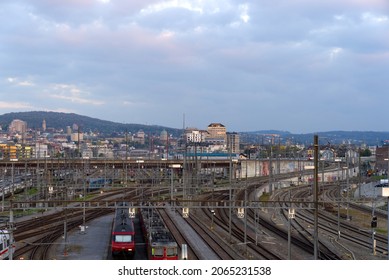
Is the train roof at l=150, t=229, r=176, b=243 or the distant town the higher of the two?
the distant town

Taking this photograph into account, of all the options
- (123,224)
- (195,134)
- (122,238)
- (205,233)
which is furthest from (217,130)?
(122,238)

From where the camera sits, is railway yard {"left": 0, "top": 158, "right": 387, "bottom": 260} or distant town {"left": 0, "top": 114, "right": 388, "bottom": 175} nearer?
railway yard {"left": 0, "top": 158, "right": 387, "bottom": 260}

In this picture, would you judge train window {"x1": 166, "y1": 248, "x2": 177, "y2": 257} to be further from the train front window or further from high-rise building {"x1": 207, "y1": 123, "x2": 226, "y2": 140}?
high-rise building {"x1": 207, "y1": 123, "x2": 226, "y2": 140}

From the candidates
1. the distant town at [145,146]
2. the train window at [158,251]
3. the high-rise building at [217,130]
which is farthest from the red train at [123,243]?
the high-rise building at [217,130]

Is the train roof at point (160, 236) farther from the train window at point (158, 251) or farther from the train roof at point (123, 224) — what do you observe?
the train roof at point (123, 224)

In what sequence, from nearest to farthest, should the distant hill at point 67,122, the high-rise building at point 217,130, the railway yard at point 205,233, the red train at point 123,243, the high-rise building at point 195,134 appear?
the railway yard at point 205,233
the red train at point 123,243
the high-rise building at point 195,134
the high-rise building at point 217,130
the distant hill at point 67,122

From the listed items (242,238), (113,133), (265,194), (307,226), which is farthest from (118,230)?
(113,133)

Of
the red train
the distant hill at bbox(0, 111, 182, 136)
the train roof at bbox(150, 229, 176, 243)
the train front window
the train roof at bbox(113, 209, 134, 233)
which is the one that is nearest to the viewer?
the train roof at bbox(150, 229, 176, 243)

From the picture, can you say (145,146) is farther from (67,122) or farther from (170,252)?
(170,252)

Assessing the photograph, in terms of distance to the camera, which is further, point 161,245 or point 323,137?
point 323,137

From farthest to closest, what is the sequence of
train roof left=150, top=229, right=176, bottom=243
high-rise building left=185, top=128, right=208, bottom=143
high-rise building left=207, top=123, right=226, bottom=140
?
high-rise building left=207, top=123, right=226, bottom=140 < high-rise building left=185, top=128, right=208, bottom=143 < train roof left=150, top=229, right=176, bottom=243

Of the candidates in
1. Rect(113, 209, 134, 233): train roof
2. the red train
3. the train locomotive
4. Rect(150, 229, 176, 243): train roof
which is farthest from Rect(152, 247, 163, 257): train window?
Rect(113, 209, 134, 233): train roof

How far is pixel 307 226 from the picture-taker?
81.3ft
